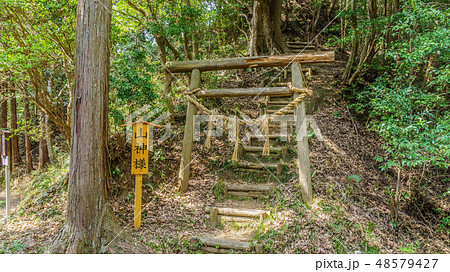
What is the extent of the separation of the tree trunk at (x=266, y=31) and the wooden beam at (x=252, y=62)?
3588 mm

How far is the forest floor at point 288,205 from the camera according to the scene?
3611 mm

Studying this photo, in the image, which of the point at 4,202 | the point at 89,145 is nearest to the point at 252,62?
the point at 89,145

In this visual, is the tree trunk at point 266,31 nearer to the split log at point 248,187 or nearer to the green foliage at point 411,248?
the split log at point 248,187

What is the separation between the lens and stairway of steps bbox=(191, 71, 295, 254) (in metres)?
3.53

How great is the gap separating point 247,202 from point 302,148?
1.34 metres

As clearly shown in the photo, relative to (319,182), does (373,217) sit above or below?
below

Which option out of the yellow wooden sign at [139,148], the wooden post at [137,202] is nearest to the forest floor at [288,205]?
the wooden post at [137,202]

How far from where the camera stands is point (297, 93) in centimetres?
433

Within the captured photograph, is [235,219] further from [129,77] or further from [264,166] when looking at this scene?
[129,77]

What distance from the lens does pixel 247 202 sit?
4469 mm

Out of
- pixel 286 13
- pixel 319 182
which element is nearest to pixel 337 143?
pixel 319 182

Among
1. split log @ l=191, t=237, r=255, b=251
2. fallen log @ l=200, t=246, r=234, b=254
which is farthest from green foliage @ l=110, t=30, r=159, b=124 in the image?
fallen log @ l=200, t=246, r=234, b=254
